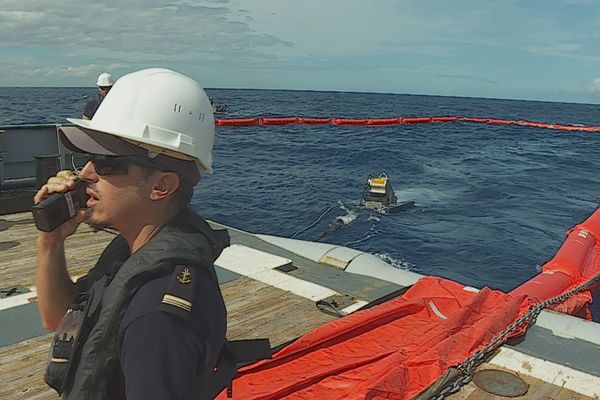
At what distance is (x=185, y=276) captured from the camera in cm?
156

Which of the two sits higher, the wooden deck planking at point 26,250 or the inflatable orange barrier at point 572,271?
the wooden deck planking at point 26,250

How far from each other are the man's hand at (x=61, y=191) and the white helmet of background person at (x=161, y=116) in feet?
0.64

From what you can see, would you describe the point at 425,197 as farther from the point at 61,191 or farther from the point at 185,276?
the point at 185,276

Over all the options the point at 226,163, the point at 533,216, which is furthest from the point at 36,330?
the point at 226,163

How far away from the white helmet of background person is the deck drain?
314 centimetres

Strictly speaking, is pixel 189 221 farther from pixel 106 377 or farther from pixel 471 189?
pixel 471 189

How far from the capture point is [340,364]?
4109 mm

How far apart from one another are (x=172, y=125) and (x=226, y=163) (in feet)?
91.6

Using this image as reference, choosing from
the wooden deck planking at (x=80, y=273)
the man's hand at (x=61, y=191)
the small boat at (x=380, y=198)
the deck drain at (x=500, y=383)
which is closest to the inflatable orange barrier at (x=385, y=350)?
the deck drain at (x=500, y=383)

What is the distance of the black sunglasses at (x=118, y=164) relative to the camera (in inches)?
66.5

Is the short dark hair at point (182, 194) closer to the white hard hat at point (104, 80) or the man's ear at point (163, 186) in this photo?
the man's ear at point (163, 186)

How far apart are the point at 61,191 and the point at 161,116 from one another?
444mm

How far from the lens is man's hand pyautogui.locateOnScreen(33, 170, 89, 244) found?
1.87m

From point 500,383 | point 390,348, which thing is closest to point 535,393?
point 500,383
